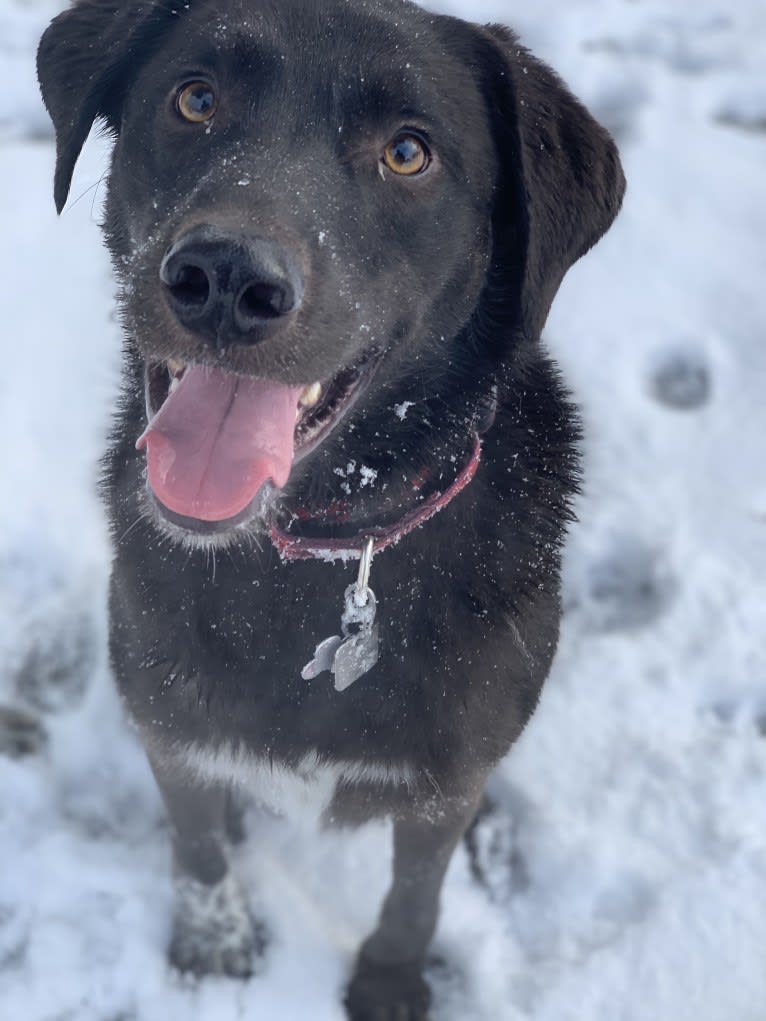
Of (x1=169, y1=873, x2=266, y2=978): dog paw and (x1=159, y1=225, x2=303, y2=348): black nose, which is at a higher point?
(x1=159, y1=225, x2=303, y2=348): black nose

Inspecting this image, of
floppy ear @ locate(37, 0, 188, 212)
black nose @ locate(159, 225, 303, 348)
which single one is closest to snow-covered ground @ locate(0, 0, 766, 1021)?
floppy ear @ locate(37, 0, 188, 212)

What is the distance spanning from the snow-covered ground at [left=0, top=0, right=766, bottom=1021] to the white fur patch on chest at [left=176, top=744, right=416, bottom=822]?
0.65m

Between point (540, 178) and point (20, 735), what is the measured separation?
2138 mm

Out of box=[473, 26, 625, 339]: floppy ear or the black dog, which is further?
box=[473, 26, 625, 339]: floppy ear

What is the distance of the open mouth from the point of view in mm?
1842

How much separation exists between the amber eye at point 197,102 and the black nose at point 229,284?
1.52 feet

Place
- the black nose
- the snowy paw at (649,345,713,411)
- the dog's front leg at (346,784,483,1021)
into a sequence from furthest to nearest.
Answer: the snowy paw at (649,345,713,411), the dog's front leg at (346,784,483,1021), the black nose

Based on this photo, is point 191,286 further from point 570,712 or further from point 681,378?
point 681,378

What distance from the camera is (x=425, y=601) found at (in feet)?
7.10

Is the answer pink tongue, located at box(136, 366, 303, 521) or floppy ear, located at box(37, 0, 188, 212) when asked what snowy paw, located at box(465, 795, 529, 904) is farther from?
floppy ear, located at box(37, 0, 188, 212)

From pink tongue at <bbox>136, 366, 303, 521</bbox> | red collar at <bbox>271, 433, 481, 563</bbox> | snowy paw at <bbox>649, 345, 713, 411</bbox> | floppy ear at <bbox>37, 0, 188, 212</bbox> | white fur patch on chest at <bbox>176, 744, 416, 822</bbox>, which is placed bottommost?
white fur patch on chest at <bbox>176, 744, 416, 822</bbox>

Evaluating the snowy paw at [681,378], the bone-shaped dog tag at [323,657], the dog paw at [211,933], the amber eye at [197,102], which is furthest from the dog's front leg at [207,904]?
the snowy paw at [681,378]

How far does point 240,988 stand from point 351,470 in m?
1.50

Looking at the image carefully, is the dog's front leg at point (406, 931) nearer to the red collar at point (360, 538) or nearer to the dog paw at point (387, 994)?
the dog paw at point (387, 994)
